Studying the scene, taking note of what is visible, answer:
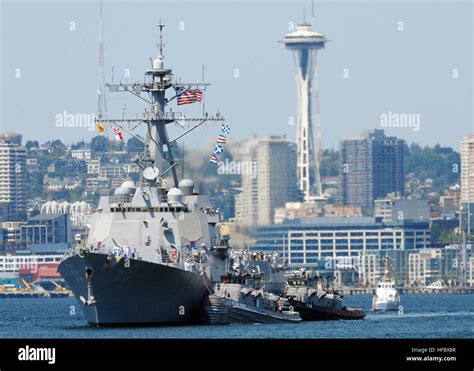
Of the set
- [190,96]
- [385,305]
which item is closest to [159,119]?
[190,96]

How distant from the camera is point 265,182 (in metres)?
147

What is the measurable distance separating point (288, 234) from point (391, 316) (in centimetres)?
9040

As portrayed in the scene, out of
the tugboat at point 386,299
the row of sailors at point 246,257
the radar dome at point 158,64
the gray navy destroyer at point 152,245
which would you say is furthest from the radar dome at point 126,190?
the tugboat at point 386,299

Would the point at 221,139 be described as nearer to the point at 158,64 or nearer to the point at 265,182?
the point at 158,64

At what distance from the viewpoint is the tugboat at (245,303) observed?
253ft

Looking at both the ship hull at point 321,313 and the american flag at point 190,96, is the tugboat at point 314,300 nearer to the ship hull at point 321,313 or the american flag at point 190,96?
the ship hull at point 321,313

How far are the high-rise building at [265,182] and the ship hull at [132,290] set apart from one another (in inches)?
880

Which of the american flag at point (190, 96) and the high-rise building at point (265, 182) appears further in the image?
the high-rise building at point (265, 182)

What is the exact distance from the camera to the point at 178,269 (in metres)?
74.4

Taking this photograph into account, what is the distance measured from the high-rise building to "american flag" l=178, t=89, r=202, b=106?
54.7ft

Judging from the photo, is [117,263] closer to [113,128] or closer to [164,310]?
[164,310]

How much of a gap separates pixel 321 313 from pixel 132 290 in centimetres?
1963
